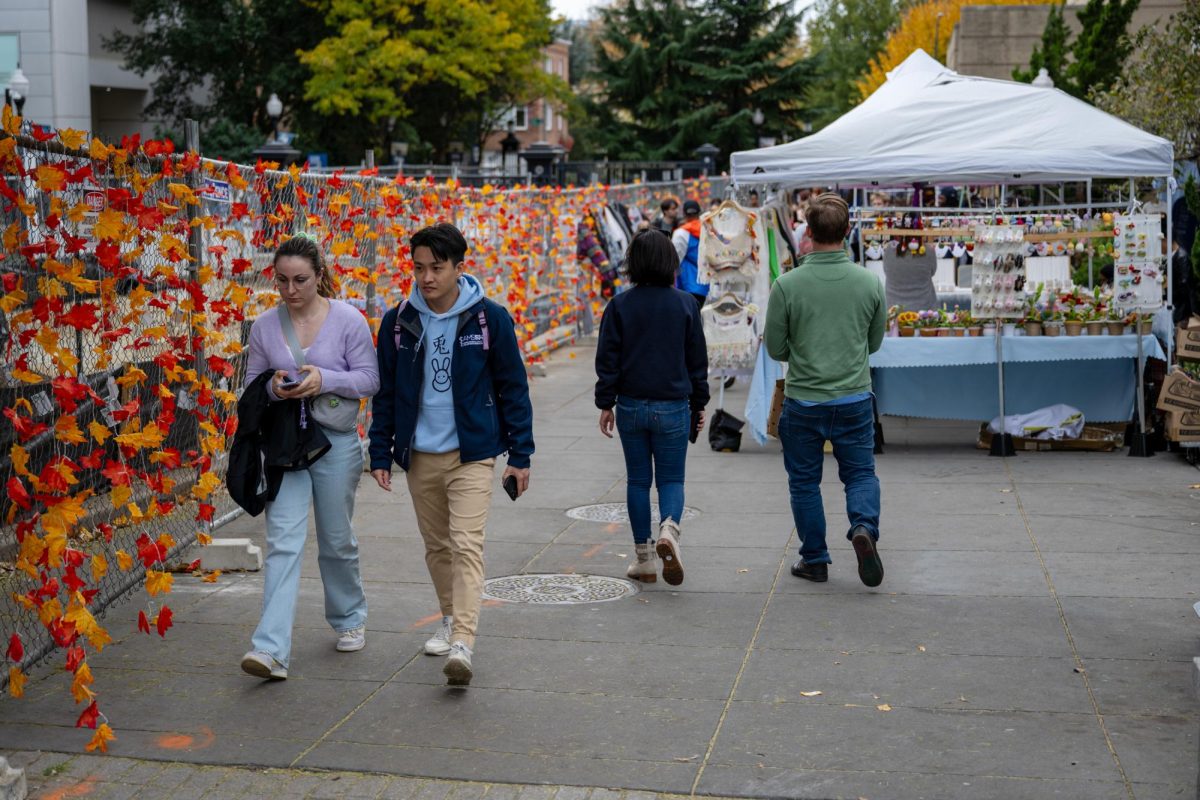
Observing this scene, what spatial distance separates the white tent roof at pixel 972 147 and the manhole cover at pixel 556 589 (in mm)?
4431

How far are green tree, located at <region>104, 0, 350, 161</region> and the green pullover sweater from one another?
1646 inches

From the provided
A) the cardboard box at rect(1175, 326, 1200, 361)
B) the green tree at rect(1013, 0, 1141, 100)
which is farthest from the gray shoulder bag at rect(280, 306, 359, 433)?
the green tree at rect(1013, 0, 1141, 100)

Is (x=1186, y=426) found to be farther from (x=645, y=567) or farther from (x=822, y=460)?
(x=645, y=567)

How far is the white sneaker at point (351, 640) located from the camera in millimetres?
6074

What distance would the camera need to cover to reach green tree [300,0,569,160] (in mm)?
45938

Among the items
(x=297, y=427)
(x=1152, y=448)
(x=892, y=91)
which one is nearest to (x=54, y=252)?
(x=297, y=427)

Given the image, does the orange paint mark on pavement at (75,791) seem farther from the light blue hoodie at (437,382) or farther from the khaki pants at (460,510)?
the light blue hoodie at (437,382)

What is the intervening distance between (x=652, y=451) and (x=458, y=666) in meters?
2.09

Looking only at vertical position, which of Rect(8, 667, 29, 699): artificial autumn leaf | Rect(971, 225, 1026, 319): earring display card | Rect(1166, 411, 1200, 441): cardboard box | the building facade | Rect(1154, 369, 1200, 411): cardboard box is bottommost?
Rect(8, 667, 29, 699): artificial autumn leaf

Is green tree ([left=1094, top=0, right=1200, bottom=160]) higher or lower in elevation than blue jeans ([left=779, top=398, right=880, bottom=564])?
higher

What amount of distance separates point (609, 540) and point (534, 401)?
6.34m

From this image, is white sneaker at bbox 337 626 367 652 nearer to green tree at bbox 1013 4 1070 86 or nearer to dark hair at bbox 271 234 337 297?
dark hair at bbox 271 234 337 297

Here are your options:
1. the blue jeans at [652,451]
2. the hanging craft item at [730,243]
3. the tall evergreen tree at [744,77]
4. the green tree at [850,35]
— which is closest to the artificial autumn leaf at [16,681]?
the blue jeans at [652,451]

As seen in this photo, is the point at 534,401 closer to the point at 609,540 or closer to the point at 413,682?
the point at 609,540
